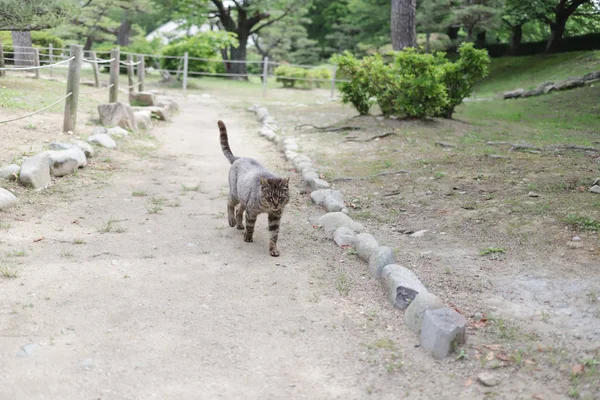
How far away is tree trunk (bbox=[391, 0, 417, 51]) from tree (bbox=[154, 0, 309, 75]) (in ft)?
33.7

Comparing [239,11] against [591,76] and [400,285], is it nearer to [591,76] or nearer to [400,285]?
[591,76]

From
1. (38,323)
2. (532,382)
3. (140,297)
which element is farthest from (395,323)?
(38,323)

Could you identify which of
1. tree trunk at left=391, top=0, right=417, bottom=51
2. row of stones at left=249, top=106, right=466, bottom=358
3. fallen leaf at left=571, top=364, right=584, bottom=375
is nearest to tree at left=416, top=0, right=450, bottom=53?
tree trunk at left=391, top=0, right=417, bottom=51

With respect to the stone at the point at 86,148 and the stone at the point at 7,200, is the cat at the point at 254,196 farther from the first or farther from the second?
the stone at the point at 86,148

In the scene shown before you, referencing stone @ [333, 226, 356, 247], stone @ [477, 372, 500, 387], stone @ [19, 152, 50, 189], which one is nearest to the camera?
stone @ [477, 372, 500, 387]

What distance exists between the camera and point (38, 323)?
3.25 m

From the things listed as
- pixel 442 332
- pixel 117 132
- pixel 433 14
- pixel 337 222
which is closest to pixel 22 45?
pixel 117 132

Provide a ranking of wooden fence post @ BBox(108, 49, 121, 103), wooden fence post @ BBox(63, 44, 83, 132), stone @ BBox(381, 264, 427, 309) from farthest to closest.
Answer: wooden fence post @ BBox(108, 49, 121, 103) → wooden fence post @ BBox(63, 44, 83, 132) → stone @ BBox(381, 264, 427, 309)

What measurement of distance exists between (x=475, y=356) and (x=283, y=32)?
2675 cm

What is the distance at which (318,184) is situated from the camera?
21.1ft

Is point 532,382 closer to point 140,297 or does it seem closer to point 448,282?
point 448,282

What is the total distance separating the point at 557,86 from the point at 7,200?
1395 centimetres

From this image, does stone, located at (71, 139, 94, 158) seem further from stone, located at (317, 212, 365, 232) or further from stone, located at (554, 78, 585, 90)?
stone, located at (554, 78, 585, 90)

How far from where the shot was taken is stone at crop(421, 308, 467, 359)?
9.86 ft
